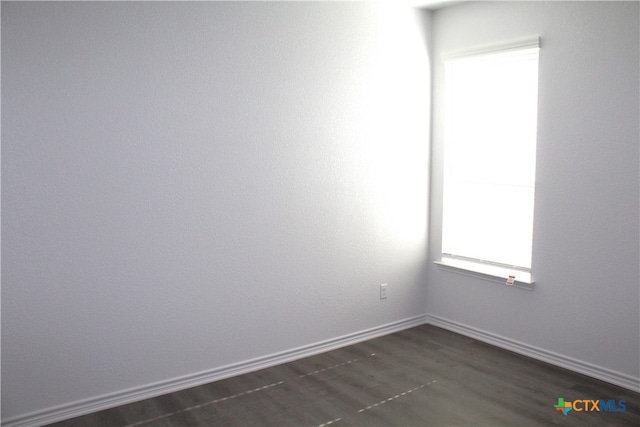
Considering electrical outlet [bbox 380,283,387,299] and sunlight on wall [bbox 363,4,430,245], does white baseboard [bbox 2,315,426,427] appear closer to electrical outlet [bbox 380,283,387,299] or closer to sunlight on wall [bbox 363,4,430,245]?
electrical outlet [bbox 380,283,387,299]

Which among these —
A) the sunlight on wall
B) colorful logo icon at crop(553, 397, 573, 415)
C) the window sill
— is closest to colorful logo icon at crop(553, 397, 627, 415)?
colorful logo icon at crop(553, 397, 573, 415)

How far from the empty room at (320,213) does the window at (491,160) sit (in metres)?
0.02

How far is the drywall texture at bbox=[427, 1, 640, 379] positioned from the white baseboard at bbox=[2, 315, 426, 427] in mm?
1105

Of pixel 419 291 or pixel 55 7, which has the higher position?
pixel 55 7

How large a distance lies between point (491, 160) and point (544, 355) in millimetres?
1410

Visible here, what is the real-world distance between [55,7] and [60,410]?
2038 millimetres

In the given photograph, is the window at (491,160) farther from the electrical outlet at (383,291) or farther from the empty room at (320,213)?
the electrical outlet at (383,291)

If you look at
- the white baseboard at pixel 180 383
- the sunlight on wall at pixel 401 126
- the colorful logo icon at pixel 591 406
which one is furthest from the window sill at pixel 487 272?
the colorful logo icon at pixel 591 406

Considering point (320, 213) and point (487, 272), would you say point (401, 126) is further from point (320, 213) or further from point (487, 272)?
point (487, 272)

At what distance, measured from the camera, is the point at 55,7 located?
8.98ft

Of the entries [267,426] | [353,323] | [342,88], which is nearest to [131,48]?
[342,88]

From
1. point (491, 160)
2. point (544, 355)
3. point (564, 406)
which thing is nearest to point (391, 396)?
point (564, 406)

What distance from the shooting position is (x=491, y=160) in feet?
13.5

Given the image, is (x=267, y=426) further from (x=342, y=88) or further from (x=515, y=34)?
(x=515, y=34)
